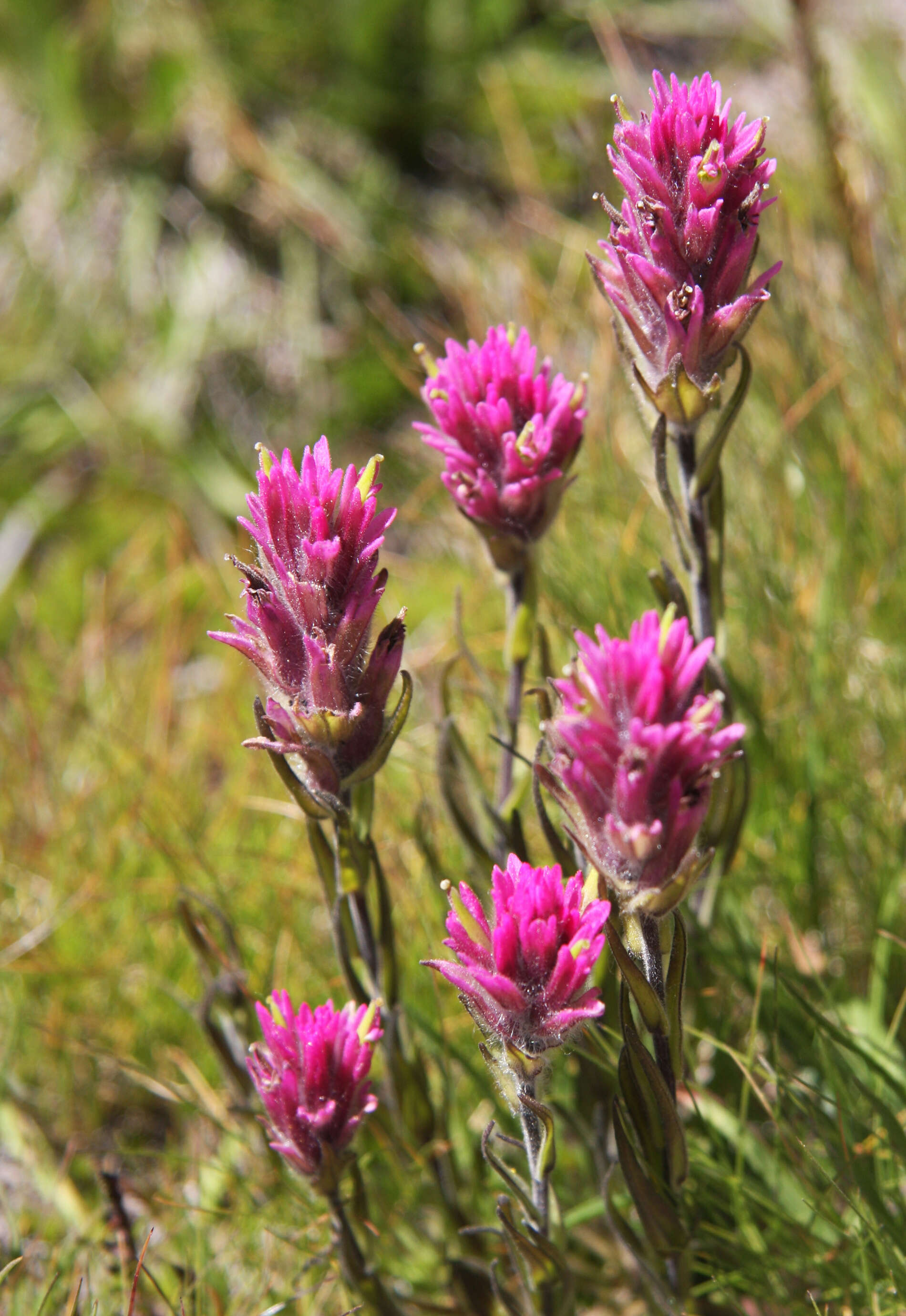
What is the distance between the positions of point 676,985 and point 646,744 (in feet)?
1.06

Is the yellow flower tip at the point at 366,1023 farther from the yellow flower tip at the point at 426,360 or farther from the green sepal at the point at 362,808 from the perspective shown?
the yellow flower tip at the point at 426,360

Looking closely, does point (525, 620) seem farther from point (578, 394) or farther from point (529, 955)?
point (529, 955)

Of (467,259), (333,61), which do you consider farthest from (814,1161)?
(333,61)

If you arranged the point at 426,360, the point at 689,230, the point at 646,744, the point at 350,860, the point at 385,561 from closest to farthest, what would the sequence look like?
1. the point at 646,744
2. the point at 689,230
3. the point at 350,860
4. the point at 426,360
5. the point at 385,561

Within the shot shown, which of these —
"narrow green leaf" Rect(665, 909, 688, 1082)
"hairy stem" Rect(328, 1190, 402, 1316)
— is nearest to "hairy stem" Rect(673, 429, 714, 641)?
"narrow green leaf" Rect(665, 909, 688, 1082)

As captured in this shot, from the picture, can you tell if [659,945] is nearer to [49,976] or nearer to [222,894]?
[222,894]

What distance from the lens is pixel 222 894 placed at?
166 cm

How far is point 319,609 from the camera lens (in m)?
1.00

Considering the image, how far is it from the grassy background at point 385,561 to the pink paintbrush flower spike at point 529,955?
15.0 inches

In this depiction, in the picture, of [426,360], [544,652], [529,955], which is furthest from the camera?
[544,652]

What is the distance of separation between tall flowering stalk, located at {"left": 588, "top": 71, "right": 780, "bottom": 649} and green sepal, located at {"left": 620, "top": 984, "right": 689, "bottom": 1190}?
0.58 m

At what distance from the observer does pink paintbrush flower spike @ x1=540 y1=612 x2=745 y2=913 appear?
85 centimetres

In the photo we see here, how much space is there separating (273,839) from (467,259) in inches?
80.4

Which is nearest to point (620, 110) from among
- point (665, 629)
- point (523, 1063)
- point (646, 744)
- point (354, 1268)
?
point (665, 629)
